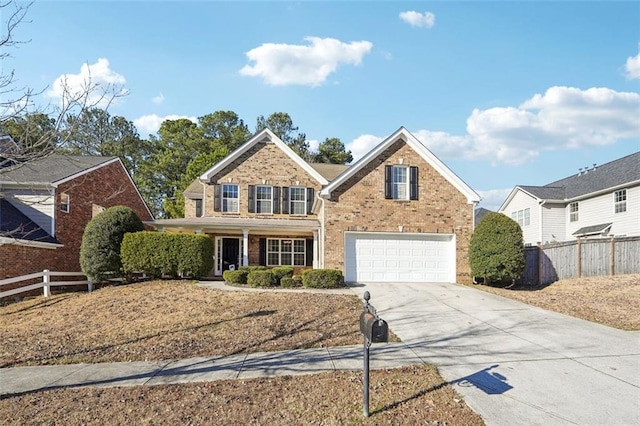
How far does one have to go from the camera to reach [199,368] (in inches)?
250

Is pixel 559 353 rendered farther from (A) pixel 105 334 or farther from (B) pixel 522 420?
(A) pixel 105 334

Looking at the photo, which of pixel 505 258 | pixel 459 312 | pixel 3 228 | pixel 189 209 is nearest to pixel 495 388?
pixel 459 312

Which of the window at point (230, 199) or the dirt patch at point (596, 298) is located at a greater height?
the window at point (230, 199)

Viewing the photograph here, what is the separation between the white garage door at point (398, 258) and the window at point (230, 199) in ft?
22.7

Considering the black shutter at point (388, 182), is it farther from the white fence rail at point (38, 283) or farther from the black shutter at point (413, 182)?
the white fence rail at point (38, 283)

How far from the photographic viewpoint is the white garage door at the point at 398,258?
53.1 ft

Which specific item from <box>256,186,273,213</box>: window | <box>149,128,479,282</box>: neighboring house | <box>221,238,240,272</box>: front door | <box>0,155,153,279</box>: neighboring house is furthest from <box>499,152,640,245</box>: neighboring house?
<box>0,155,153,279</box>: neighboring house

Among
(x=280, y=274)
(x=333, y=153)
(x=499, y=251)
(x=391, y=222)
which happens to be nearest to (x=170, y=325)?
(x=280, y=274)

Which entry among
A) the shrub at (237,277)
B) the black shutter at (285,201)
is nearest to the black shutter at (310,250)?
the black shutter at (285,201)

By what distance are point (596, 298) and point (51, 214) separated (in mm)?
20965

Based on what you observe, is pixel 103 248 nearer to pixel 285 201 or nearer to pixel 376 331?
Result: pixel 285 201

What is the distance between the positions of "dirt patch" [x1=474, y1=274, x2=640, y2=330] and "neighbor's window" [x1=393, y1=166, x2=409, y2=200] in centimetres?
476

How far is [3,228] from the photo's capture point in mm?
15273

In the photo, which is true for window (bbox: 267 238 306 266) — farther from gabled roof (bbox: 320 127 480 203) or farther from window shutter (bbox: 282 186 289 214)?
gabled roof (bbox: 320 127 480 203)
